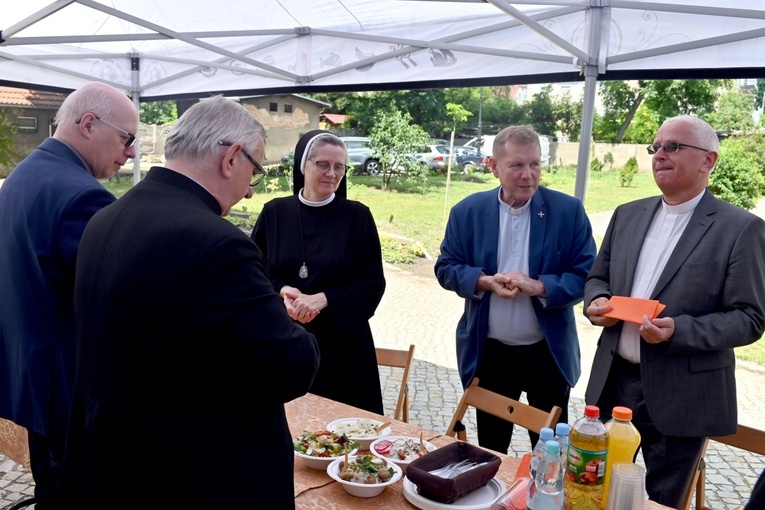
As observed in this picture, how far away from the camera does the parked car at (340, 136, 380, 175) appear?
18.6 metres

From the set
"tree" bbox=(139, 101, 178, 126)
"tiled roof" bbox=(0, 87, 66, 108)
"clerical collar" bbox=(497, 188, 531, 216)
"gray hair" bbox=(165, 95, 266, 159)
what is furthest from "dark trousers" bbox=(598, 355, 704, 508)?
"tree" bbox=(139, 101, 178, 126)

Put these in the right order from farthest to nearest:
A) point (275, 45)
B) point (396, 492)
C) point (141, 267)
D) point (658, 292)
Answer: point (275, 45)
point (658, 292)
point (396, 492)
point (141, 267)

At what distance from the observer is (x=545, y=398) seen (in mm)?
3242

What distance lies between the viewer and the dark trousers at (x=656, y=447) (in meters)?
2.67

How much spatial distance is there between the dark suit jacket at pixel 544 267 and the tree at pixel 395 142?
1354 cm

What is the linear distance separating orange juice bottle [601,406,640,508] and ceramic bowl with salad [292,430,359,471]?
84 cm

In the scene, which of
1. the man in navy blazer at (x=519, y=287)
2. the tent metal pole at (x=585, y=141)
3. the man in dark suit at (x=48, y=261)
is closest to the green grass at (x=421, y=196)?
the tent metal pole at (x=585, y=141)

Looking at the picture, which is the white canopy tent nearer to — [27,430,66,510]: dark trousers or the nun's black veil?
the nun's black veil

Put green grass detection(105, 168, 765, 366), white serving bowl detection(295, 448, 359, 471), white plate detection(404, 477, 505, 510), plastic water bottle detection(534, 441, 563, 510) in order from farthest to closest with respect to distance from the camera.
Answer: green grass detection(105, 168, 765, 366), white serving bowl detection(295, 448, 359, 471), white plate detection(404, 477, 505, 510), plastic water bottle detection(534, 441, 563, 510)

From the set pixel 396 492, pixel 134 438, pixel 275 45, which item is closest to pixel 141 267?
pixel 134 438

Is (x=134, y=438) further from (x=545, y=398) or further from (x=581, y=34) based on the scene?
(x=581, y=34)

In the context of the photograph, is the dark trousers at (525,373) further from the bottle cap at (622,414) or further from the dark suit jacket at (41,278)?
the dark suit jacket at (41,278)

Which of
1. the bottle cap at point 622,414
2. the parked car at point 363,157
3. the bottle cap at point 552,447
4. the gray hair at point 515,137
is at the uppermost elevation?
the gray hair at point 515,137

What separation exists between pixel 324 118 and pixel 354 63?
1932 centimetres
